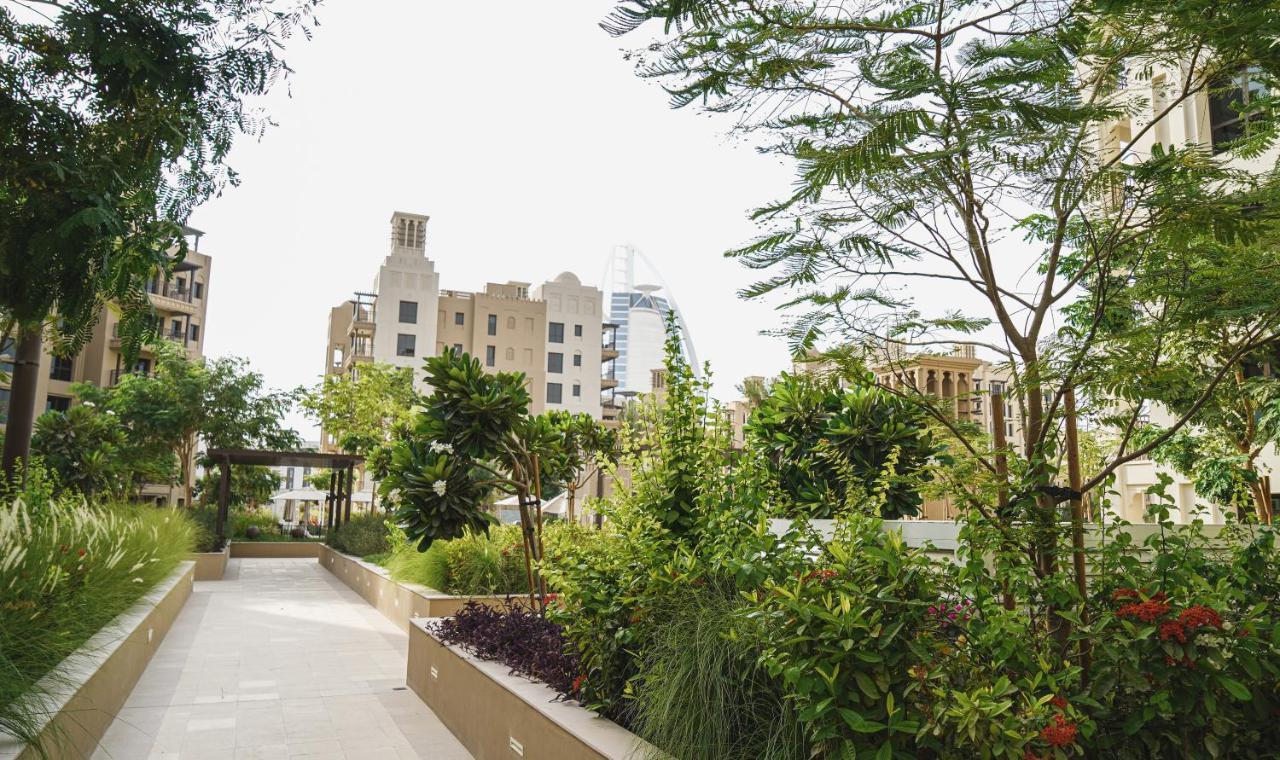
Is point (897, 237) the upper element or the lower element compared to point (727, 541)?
upper

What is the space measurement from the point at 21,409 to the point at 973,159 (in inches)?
370

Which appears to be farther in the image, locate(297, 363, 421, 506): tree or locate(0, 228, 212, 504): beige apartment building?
locate(0, 228, 212, 504): beige apartment building

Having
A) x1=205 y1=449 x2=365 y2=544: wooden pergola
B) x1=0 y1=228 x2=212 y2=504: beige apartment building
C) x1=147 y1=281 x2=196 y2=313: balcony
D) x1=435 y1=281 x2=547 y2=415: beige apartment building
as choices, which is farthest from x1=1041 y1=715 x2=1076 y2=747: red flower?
x1=435 y1=281 x2=547 y2=415: beige apartment building

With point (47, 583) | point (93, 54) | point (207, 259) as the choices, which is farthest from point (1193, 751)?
point (207, 259)

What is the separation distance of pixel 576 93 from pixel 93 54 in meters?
2.32

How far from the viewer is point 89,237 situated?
3.91 metres

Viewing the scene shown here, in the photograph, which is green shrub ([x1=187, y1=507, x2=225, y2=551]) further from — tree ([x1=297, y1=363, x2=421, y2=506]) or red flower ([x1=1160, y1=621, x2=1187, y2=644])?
red flower ([x1=1160, y1=621, x2=1187, y2=644])

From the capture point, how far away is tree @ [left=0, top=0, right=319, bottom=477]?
3.97 meters

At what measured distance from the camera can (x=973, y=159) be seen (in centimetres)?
347

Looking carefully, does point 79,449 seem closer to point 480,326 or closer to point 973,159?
point 973,159

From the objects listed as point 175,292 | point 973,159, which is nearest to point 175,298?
point 175,292

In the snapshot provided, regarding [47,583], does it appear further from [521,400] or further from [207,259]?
[207,259]

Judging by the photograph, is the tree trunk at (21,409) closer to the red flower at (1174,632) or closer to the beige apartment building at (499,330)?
the red flower at (1174,632)

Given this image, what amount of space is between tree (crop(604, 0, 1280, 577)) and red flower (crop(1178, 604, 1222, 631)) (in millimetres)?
532
